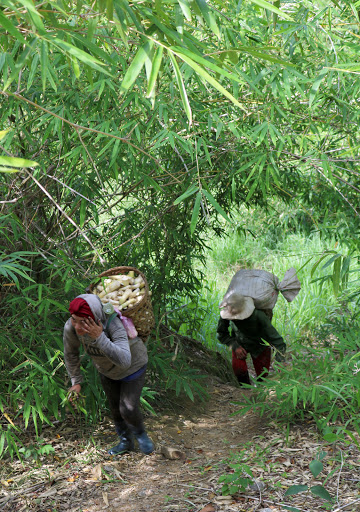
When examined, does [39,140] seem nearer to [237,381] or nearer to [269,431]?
[269,431]

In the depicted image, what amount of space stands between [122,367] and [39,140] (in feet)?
4.71

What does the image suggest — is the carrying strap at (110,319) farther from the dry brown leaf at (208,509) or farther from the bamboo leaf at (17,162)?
the bamboo leaf at (17,162)

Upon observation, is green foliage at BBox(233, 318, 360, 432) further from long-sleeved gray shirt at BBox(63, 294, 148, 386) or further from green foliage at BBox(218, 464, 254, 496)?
long-sleeved gray shirt at BBox(63, 294, 148, 386)

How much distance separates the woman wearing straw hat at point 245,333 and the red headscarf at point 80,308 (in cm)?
151

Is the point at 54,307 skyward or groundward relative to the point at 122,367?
skyward

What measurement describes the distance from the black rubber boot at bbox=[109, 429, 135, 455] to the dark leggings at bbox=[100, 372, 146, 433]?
2 cm

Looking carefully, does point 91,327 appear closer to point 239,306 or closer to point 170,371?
point 170,371

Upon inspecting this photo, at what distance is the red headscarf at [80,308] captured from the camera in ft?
8.41

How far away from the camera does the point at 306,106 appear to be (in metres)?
3.51

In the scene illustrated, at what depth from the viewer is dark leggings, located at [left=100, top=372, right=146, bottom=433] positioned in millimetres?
3043

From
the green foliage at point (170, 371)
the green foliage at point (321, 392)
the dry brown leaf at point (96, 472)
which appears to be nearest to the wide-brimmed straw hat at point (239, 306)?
the green foliage at point (170, 371)

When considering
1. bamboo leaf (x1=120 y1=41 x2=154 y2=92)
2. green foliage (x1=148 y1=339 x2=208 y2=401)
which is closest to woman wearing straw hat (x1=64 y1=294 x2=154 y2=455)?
green foliage (x1=148 y1=339 x2=208 y2=401)

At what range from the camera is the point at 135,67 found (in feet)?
4.83

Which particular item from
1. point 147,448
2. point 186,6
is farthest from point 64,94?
point 147,448
